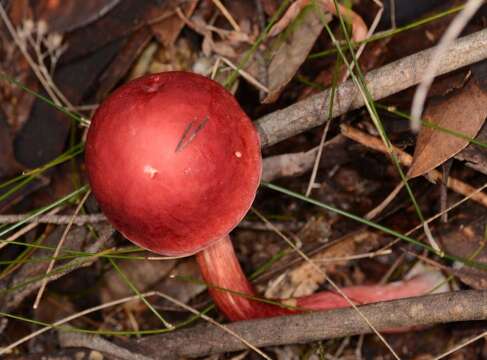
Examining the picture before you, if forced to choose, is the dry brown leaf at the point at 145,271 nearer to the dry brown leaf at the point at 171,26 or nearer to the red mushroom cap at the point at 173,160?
the red mushroom cap at the point at 173,160

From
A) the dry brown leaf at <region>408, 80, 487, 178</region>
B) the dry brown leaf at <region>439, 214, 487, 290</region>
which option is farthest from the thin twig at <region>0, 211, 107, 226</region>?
the dry brown leaf at <region>439, 214, 487, 290</region>

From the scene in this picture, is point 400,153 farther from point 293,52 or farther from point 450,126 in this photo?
point 293,52

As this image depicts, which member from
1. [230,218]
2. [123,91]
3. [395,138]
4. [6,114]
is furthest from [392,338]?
[6,114]

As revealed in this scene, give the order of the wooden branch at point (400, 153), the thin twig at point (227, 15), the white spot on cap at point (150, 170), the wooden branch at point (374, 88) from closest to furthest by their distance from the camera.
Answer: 1. the white spot on cap at point (150, 170)
2. the wooden branch at point (374, 88)
3. the wooden branch at point (400, 153)
4. the thin twig at point (227, 15)

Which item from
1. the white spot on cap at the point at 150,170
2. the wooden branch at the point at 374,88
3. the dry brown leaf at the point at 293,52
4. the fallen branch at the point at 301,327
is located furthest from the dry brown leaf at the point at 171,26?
the fallen branch at the point at 301,327

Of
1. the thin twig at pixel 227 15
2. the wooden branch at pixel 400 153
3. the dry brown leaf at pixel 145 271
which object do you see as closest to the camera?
the wooden branch at pixel 400 153

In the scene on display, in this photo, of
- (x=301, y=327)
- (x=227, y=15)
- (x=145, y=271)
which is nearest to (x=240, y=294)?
(x=301, y=327)

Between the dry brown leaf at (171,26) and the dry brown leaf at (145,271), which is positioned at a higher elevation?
the dry brown leaf at (171,26)
